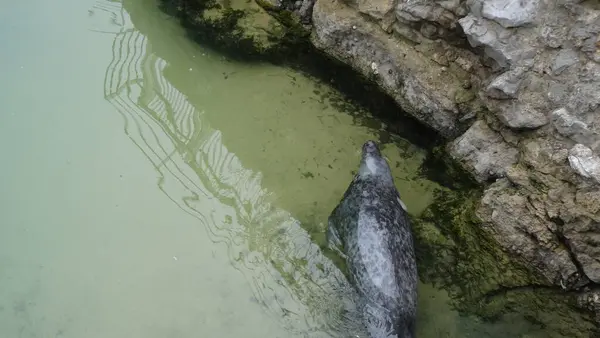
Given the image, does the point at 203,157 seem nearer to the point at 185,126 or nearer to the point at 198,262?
the point at 185,126

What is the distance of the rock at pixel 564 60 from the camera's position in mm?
3699

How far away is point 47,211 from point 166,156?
1.10 m

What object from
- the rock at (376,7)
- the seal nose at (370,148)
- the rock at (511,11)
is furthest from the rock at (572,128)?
the rock at (376,7)

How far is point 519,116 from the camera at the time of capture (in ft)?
13.2

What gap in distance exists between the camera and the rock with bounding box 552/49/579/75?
370 cm

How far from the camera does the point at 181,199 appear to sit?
474cm

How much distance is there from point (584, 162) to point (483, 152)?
0.86m

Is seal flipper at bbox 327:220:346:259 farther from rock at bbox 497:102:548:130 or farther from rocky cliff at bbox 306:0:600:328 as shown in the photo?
rock at bbox 497:102:548:130

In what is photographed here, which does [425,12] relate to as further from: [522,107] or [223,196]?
[223,196]

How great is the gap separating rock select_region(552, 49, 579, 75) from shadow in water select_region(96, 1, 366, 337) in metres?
2.14

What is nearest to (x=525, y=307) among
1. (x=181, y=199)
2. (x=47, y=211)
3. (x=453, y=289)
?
(x=453, y=289)

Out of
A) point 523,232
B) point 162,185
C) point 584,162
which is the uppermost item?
point 584,162

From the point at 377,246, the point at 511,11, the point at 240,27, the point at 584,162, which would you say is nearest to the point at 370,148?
the point at 377,246

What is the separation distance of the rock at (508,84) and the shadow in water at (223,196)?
1.81m
